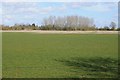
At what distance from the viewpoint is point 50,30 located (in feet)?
423

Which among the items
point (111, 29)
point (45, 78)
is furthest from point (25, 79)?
point (111, 29)

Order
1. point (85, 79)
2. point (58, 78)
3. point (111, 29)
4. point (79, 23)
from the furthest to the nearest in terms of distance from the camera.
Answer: point (79, 23)
point (111, 29)
point (58, 78)
point (85, 79)

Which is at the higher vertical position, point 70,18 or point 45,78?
point 70,18

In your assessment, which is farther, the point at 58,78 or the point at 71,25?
the point at 71,25

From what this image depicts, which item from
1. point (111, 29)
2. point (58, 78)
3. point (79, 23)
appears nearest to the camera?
point (58, 78)

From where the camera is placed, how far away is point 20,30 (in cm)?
12669

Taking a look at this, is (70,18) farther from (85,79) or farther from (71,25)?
(85,79)

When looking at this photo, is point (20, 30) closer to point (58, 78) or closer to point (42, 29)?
point (42, 29)

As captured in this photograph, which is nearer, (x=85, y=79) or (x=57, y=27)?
(x=85, y=79)

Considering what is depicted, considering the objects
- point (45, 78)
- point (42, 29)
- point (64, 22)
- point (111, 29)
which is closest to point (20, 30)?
point (42, 29)

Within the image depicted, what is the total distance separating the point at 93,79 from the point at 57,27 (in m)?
119

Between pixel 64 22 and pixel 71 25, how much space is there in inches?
145

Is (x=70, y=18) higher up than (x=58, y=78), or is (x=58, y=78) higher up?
(x=70, y=18)

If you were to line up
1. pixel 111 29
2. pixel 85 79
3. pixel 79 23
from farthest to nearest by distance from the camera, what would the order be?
pixel 79 23 < pixel 111 29 < pixel 85 79
